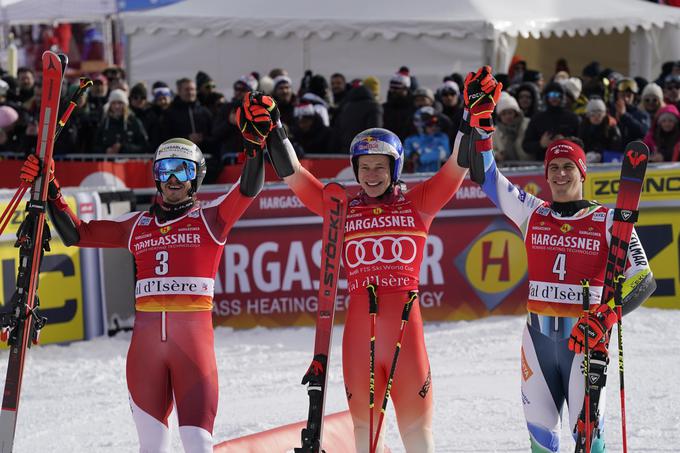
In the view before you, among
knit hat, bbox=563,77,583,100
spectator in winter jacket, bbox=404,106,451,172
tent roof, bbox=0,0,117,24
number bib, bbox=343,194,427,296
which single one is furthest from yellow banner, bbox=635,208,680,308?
tent roof, bbox=0,0,117,24

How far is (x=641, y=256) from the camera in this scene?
6.25 m

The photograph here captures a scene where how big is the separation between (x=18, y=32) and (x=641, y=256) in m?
25.7

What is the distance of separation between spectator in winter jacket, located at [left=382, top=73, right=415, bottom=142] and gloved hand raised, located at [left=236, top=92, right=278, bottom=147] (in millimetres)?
7450

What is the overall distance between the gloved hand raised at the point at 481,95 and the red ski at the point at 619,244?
0.76 m

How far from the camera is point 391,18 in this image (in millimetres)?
18141

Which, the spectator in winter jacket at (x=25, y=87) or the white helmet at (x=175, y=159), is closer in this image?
the white helmet at (x=175, y=159)

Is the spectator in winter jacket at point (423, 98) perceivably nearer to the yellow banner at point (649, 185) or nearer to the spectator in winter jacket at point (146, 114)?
the yellow banner at point (649, 185)

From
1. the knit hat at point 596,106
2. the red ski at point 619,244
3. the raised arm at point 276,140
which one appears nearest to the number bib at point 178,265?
the raised arm at point 276,140

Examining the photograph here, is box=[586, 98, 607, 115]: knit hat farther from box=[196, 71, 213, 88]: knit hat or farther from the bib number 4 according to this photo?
the bib number 4

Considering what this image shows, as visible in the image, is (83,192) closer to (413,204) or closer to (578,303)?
(413,204)

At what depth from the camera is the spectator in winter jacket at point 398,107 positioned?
13.7 meters

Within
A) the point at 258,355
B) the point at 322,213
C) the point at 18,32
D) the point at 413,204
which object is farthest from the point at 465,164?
the point at 18,32

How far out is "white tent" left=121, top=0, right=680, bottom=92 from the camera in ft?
59.4

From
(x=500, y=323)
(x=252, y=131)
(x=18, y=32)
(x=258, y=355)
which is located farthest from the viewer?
(x=18, y=32)
